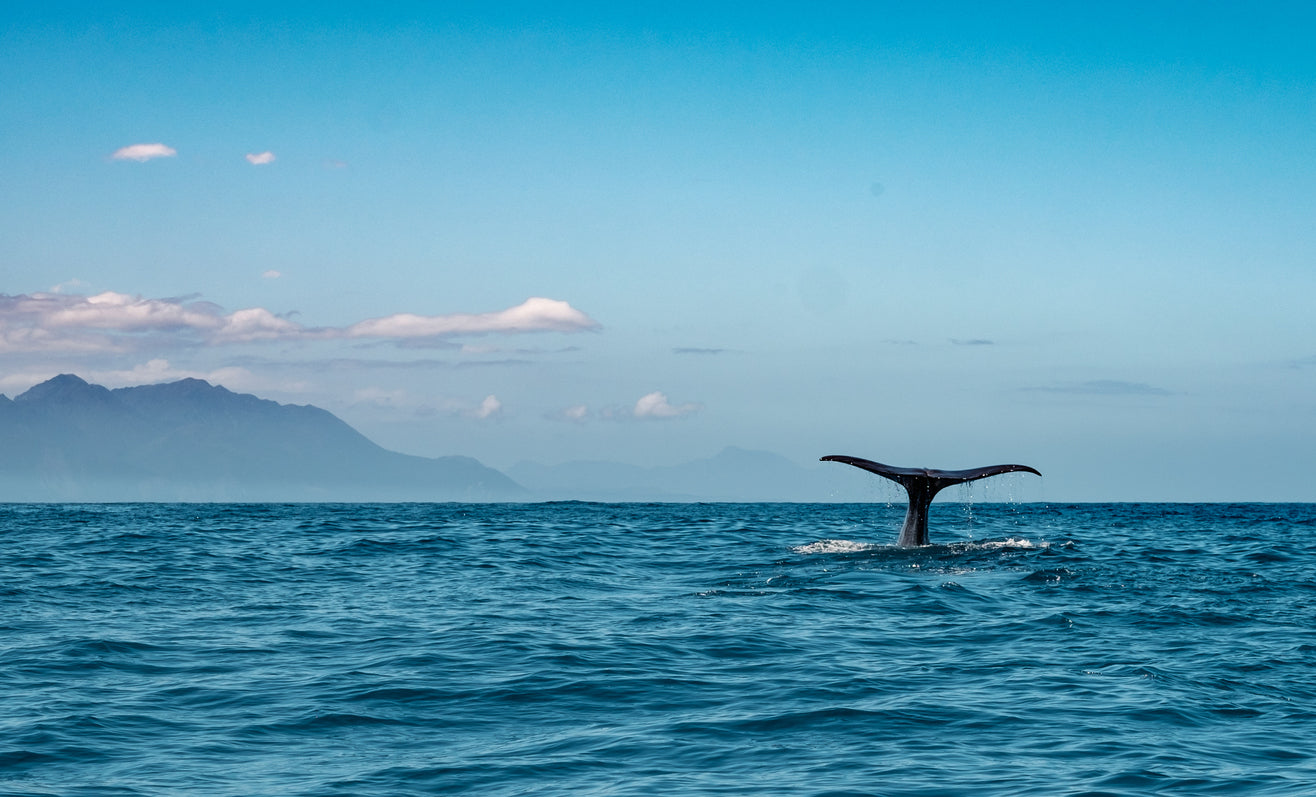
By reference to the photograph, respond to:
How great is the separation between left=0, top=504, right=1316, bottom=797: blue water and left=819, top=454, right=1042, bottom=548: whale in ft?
6.63

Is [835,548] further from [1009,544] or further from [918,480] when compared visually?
[1009,544]

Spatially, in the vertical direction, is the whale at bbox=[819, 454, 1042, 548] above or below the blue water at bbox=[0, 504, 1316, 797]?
above

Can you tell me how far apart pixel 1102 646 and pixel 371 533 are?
29.9 meters

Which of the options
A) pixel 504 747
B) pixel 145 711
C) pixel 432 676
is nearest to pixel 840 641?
pixel 432 676

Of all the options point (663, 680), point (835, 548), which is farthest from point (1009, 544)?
point (663, 680)

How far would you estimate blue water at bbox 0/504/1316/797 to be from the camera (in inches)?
355

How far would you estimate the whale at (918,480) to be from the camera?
81.8 ft

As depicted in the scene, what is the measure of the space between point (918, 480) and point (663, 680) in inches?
594

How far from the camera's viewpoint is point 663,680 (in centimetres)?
1250

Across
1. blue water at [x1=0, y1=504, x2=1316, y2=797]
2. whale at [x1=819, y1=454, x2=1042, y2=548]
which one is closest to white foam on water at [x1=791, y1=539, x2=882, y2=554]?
whale at [x1=819, y1=454, x2=1042, y2=548]

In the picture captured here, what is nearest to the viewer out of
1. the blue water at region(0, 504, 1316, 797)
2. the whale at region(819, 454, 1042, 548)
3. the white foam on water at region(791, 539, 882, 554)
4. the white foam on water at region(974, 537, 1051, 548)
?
the blue water at region(0, 504, 1316, 797)

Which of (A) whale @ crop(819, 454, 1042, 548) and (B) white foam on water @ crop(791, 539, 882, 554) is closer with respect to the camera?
(A) whale @ crop(819, 454, 1042, 548)

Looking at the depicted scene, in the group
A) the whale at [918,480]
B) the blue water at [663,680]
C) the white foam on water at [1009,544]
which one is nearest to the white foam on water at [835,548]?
the whale at [918,480]

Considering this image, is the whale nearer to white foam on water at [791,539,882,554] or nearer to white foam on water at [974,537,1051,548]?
white foam on water at [791,539,882,554]
